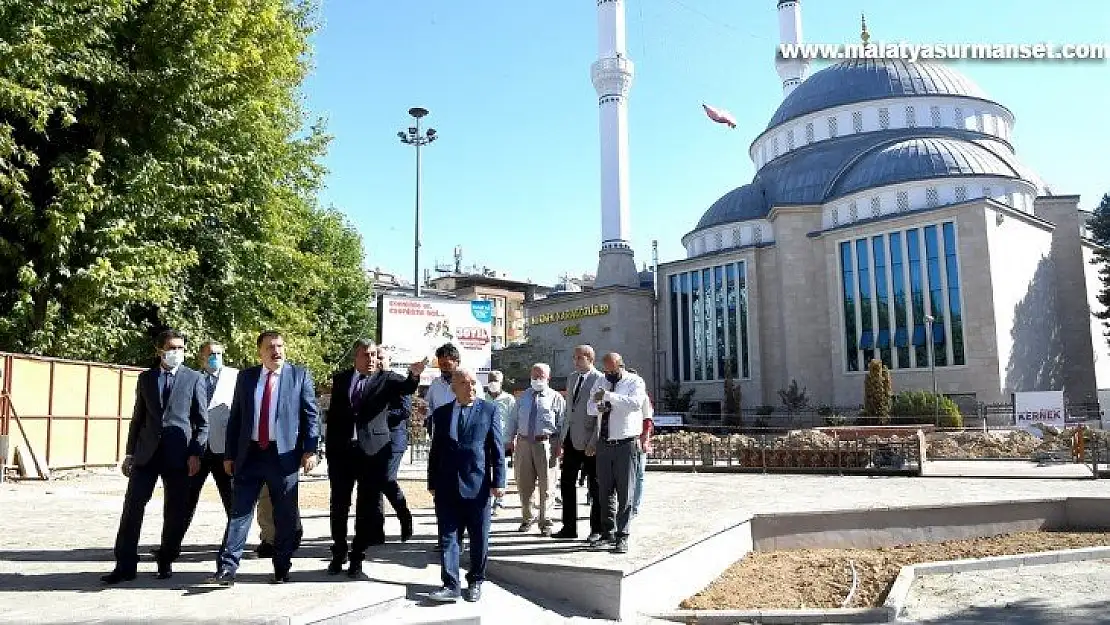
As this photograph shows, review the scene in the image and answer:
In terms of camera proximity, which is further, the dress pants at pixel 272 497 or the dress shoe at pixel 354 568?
the dress shoe at pixel 354 568

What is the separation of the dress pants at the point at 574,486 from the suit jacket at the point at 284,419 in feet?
9.68

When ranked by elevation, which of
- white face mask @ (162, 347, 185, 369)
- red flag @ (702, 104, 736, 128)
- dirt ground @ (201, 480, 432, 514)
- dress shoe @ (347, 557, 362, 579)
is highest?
red flag @ (702, 104, 736, 128)

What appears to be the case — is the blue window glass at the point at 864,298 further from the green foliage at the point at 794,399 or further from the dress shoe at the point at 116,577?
the dress shoe at the point at 116,577

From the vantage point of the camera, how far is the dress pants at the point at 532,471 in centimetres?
813

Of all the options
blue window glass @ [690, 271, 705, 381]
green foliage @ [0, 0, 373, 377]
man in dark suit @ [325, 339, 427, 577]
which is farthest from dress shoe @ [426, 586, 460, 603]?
blue window glass @ [690, 271, 705, 381]

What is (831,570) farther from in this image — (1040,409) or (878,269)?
(878,269)

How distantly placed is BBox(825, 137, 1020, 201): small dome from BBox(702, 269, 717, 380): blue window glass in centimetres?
1064

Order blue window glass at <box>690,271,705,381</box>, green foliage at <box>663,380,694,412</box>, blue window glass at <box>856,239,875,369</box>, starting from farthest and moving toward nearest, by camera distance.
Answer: blue window glass at <box>690,271,705,381</box> < green foliage at <box>663,380,694,412</box> < blue window glass at <box>856,239,875,369</box>

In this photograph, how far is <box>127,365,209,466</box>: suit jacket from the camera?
19.6 feet

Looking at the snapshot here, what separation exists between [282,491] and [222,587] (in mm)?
759

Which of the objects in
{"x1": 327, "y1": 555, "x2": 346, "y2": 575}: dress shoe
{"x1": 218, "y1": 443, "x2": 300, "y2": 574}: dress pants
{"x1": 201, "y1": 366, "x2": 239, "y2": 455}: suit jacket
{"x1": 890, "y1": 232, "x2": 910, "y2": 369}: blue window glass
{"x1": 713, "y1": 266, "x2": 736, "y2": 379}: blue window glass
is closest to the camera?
{"x1": 218, "y1": 443, "x2": 300, "y2": 574}: dress pants

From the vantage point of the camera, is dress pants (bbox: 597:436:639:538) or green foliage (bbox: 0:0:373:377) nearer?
dress pants (bbox: 597:436:639:538)

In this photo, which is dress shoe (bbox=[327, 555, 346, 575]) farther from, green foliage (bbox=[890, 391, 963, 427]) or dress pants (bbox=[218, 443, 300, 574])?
green foliage (bbox=[890, 391, 963, 427])

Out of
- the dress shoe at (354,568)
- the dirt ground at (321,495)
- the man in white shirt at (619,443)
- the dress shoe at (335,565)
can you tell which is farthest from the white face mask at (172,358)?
the dirt ground at (321,495)
